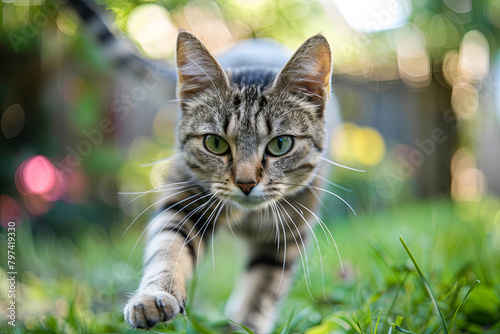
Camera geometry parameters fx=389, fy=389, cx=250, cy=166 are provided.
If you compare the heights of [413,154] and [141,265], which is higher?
[141,265]

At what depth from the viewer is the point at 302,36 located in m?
0.87

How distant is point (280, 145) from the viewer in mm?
764

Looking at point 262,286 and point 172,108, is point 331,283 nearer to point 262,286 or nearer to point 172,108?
point 262,286

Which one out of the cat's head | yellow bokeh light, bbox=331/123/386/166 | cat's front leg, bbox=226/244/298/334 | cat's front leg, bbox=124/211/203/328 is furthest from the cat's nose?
yellow bokeh light, bbox=331/123/386/166

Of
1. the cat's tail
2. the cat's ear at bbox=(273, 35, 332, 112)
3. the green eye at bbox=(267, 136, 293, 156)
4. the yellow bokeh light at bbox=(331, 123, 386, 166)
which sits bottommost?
the yellow bokeh light at bbox=(331, 123, 386, 166)

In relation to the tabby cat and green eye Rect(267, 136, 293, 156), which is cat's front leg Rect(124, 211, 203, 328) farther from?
green eye Rect(267, 136, 293, 156)

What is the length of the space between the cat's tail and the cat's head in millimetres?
176

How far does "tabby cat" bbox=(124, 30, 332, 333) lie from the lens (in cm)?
71

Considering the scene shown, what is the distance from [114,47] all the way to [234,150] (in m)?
0.57

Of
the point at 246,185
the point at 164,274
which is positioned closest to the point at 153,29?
the point at 246,185

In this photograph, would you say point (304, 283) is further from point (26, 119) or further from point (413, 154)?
point (413, 154)

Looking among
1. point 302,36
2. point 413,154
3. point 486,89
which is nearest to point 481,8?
point 486,89

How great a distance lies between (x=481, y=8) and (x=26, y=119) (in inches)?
69.3

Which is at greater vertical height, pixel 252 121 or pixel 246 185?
pixel 252 121
